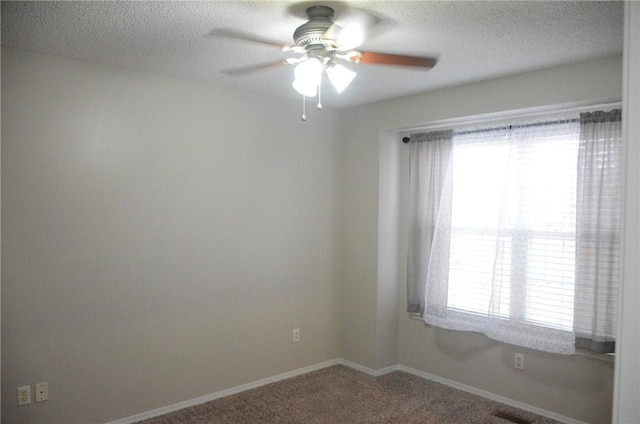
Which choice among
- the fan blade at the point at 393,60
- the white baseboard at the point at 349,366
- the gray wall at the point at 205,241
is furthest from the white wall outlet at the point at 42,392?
the fan blade at the point at 393,60

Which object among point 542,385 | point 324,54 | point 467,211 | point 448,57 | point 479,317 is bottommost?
point 542,385

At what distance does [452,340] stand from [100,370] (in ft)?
8.98

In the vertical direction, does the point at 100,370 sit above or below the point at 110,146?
below

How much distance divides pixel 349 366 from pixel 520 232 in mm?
2015

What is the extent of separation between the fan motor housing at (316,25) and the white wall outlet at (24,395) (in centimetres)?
261

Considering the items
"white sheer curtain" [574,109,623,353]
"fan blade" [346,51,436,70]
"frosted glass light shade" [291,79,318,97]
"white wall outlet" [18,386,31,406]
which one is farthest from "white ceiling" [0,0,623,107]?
"white wall outlet" [18,386,31,406]

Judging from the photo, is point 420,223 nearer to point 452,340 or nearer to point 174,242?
point 452,340

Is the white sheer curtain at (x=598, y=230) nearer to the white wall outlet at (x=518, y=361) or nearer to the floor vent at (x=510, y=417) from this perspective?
the white wall outlet at (x=518, y=361)

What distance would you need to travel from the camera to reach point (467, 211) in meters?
3.99

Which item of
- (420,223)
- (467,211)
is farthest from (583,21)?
(420,223)

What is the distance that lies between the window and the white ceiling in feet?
2.10

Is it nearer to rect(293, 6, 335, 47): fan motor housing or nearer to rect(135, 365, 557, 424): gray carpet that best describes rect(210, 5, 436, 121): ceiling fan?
rect(293, 6, 335, 47): fan motor housing

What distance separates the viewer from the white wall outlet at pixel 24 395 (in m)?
2.91

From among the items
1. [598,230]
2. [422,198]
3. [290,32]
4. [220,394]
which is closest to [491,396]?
[598,230]
